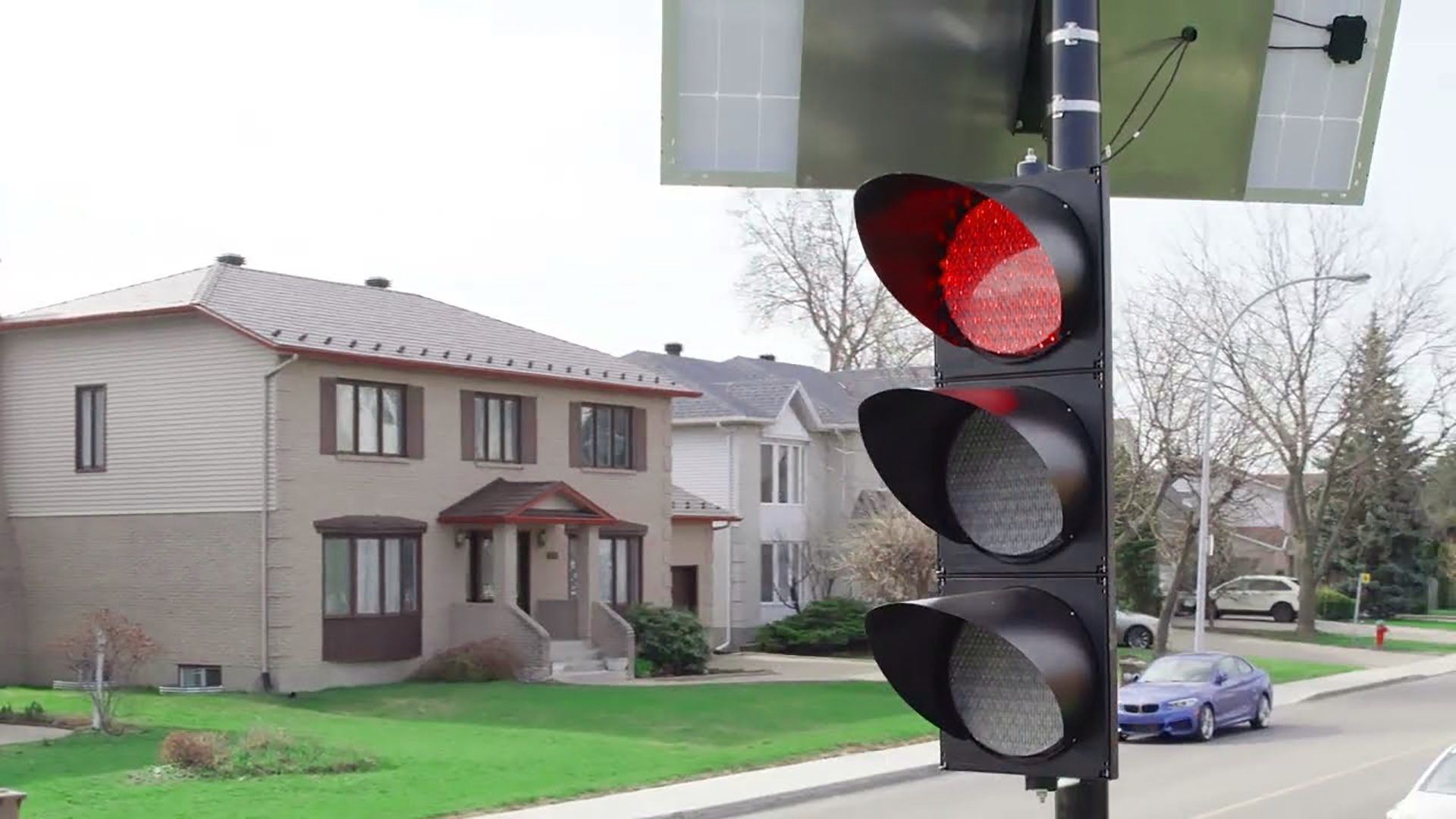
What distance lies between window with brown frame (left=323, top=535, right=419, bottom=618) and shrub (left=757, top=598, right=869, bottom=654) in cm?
1354

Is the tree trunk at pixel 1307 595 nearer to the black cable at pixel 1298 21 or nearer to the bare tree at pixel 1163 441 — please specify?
the bare tree at pixel 1163 441

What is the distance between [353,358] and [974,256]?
31.6m

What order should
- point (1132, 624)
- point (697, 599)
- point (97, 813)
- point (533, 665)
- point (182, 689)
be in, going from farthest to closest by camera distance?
1. point (1132, 624)
2. point (697, 599)
3. point (533, 665)
4. point (182, 689)
5. point (97, 813)

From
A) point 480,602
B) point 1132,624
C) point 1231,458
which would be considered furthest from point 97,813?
point 1132,624

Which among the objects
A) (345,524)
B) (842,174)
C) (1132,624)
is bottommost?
(1132,624)

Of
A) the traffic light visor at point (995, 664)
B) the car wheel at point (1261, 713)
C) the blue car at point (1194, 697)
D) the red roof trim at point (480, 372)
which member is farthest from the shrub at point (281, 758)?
the traffic light visor at point (995, 664)

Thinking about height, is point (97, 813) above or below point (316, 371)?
below

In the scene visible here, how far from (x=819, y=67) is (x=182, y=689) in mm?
31040

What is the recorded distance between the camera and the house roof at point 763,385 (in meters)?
50.2

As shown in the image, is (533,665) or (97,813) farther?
(533,665)

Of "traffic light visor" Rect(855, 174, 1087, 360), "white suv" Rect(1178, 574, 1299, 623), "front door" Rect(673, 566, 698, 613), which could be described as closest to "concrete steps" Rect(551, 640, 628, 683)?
"front door" Rect(673, 566, 698, 613)

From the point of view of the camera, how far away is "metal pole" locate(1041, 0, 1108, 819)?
323 centimetres

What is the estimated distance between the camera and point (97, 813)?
59.5 feet

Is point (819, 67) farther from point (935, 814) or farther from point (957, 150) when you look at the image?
point (935, 814)
